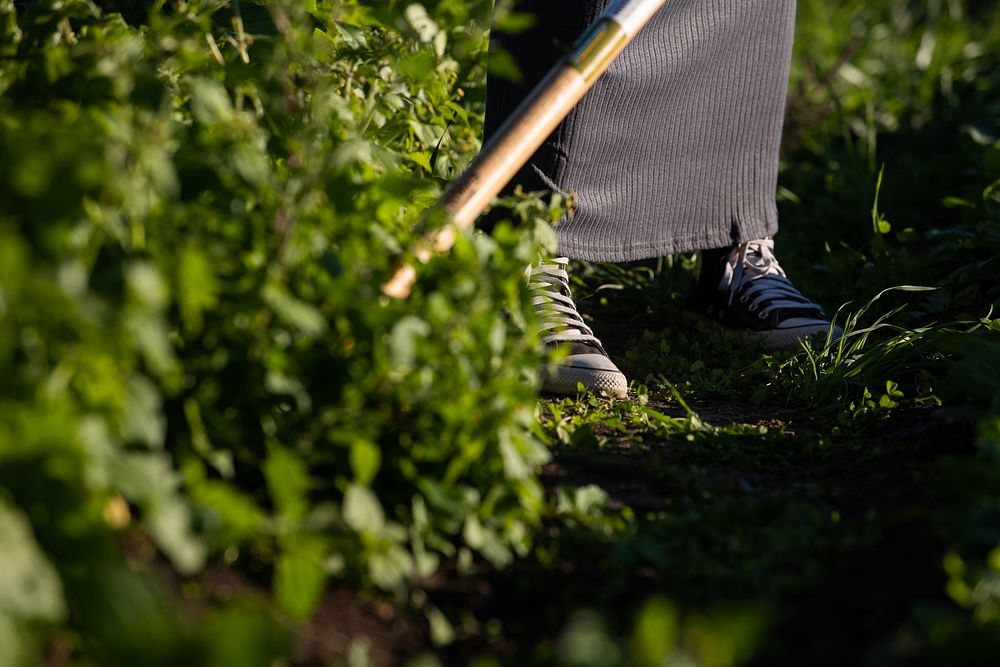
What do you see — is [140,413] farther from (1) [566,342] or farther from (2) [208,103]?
(1) [566,342]

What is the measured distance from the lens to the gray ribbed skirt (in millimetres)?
2307

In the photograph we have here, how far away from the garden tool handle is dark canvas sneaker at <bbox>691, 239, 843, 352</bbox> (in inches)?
39.0

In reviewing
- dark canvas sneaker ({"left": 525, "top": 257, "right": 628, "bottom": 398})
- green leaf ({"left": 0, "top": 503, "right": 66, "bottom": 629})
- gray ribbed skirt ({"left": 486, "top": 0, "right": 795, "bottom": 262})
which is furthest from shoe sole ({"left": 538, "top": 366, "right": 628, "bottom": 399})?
green leaf ({"left": 0, "top": 503, "right": 66, "bottom": 629})

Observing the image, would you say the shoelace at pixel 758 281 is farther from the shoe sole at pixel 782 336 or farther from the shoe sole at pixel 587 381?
the shoe sole at pixel 587 381

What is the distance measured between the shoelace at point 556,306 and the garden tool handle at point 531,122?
0.50 meters

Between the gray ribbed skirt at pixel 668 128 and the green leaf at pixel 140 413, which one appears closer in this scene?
the green leaf at pixel 140 413

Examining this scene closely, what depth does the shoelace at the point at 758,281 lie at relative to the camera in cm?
257

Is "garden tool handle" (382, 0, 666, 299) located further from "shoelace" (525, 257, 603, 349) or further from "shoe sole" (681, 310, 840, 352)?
"shoe sole" (681, 310, 840, 352)

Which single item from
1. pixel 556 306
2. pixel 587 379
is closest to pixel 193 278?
pixel 587 379

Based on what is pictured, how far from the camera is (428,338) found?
129 cm

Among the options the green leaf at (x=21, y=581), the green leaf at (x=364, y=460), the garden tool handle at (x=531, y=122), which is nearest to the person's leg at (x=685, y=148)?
the garden tool handle at (x=531, y=122)

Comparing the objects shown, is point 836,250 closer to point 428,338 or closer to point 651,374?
point 651,374

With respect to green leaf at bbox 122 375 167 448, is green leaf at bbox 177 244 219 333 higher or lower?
higher

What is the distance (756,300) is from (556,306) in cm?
60
